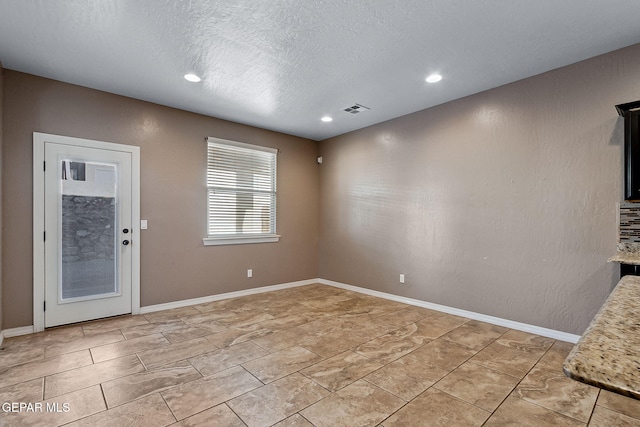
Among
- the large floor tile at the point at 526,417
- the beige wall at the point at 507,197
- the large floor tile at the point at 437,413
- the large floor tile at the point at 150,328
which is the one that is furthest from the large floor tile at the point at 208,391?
the beige wall at the point at 507,197

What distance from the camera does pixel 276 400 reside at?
83.9 inches

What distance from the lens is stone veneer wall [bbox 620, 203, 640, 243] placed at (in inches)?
108

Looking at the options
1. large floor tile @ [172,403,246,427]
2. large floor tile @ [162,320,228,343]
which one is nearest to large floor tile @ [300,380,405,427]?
large floor tile @ [172,403,246,427]

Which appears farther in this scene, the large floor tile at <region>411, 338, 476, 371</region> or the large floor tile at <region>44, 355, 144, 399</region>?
the large floor tile at <region>411, 338, 476, 371</region>

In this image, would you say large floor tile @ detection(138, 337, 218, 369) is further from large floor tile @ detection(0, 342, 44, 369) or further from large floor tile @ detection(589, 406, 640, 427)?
large floor tile @ detection(589, 406, 640, 427)

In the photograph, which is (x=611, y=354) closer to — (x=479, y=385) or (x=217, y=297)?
(x=479, y=385)

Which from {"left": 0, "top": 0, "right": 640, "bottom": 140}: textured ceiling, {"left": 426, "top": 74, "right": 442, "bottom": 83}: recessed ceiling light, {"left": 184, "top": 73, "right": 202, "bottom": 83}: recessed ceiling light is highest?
{"left": 0, "top": 0, "right": 640, "bottom": 140}: textured ceiling

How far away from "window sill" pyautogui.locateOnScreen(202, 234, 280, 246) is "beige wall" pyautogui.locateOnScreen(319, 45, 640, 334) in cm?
151

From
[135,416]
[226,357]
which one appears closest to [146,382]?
[135,416]

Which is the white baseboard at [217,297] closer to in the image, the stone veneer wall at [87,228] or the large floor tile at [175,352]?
the stone veneer wall at [87,228]

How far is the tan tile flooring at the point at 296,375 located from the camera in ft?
6.46

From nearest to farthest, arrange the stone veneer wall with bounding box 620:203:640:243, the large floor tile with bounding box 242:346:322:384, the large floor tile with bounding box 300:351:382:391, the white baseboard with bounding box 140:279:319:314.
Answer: the large floor tile with bounding box 300:351:382:391 < the large floor tile with bounding box 242:346:322:384 < the stone veneer wall with bounding box 620:203:640:243 < the white baseboard with bounding box 140:279:319:314

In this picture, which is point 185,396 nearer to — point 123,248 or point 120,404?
point 120,404

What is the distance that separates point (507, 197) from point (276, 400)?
10.5 feet
